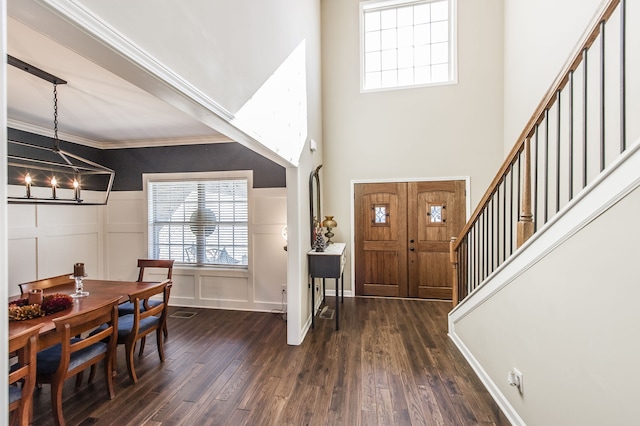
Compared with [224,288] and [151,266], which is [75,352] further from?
[224,288]

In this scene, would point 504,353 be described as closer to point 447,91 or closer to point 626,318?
point 626,318

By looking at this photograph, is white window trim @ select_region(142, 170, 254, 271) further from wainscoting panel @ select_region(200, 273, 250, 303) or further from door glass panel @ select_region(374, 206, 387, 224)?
door glass panel @ select_region(374, 206, 387, 224)

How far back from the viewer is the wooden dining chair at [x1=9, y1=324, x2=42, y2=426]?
5.00 feet

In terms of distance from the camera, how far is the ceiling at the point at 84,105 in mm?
2137

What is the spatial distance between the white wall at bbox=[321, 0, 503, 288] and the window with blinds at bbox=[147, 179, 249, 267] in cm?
164

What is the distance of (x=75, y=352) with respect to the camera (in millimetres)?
2242

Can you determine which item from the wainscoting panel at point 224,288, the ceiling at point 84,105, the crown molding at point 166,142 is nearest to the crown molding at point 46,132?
the ceiling at point 84,105

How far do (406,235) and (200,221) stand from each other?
11.2 ft

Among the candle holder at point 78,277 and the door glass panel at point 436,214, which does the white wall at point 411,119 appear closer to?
the door glass panel at point 436,214

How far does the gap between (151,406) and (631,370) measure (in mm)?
2893

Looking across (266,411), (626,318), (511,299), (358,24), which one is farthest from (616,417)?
(358,24)

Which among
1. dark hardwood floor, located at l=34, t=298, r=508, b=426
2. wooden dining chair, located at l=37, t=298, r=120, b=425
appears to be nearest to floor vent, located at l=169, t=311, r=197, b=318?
dark hardwood floor, located at l=34, t=298, r=508, b=426

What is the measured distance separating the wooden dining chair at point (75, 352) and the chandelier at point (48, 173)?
3.79ft

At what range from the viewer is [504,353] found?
213 cm
